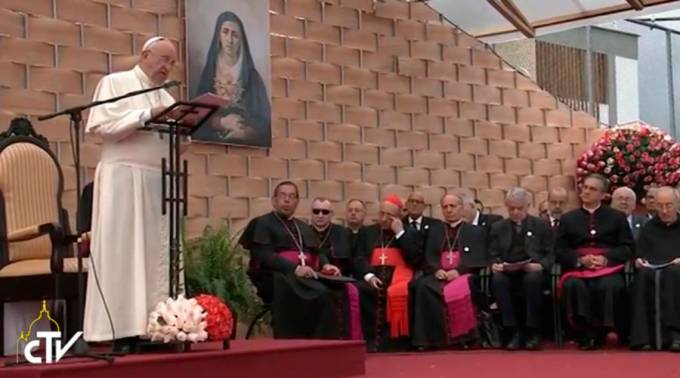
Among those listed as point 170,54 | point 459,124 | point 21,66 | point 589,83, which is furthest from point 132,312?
point 589,83

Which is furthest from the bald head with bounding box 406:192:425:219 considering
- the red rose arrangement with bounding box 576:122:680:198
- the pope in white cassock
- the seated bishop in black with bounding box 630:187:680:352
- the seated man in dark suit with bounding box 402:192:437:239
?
the pope in white cassock

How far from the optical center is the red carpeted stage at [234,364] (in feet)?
15.6

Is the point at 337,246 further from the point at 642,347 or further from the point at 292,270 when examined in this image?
the point at 642,347

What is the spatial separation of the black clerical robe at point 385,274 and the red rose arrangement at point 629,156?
3.34 m

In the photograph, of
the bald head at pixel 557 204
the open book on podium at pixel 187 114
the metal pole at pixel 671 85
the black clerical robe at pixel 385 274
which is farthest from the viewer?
the metal pole at pixel 671 85

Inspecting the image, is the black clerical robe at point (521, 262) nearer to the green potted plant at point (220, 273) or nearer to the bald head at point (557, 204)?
the bald head at point (557, 204)

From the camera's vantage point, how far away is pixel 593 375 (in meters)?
6.14

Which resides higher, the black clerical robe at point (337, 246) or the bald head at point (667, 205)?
the bald head at point (667, 205)

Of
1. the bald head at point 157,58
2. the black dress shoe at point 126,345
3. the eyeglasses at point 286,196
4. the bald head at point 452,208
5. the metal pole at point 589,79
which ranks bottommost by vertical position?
the black dress shoe at point 126,345

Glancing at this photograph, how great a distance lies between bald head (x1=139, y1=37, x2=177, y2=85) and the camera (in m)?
5.48

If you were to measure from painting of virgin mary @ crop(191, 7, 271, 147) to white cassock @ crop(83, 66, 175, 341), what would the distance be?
3.19 meters

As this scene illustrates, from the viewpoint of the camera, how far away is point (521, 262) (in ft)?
28.6

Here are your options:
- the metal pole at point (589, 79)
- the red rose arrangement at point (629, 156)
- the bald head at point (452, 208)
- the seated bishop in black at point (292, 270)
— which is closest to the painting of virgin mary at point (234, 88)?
the seated bishop in black at point (292, 270)

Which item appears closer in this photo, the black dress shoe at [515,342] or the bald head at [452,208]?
the black dress shoe at [515,342]
